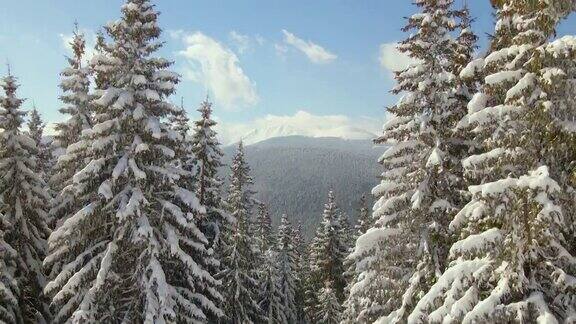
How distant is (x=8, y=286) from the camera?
63.8 ft

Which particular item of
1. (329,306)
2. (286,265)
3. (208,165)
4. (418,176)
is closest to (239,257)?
(208,165)

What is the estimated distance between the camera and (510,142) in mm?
12672

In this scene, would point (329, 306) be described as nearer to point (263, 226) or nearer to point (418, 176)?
point (263, 226)

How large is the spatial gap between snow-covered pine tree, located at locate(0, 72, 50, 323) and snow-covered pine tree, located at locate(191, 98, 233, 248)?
8298 millimetres

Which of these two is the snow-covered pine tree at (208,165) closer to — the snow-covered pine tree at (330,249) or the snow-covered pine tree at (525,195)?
the snow-covered pine tree at (525,195)

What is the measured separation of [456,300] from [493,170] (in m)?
3.36

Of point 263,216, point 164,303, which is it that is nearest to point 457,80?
point 164,303

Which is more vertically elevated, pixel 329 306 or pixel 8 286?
pixel 8 286

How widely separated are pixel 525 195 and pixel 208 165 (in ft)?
63.7

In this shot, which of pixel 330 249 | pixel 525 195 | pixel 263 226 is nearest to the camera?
pixel 525 195

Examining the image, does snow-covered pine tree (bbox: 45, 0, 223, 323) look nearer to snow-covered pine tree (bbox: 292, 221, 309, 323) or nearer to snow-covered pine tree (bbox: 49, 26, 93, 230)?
snow-covered pine tree (bbox: 49, 26, 93, 230)

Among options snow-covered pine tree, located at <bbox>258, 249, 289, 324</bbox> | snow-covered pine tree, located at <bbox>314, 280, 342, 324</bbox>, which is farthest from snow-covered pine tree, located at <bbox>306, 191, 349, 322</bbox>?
snow-covered pine tree, located at <bbox>258, 249, 289, 324</bbox>

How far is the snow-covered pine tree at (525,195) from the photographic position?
38.8 ft

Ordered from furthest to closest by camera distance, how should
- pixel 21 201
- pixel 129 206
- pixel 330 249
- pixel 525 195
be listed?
1. pixel 330 249
2. pixel 21 201
3. pixel 129 206
4. pixel 525 195
